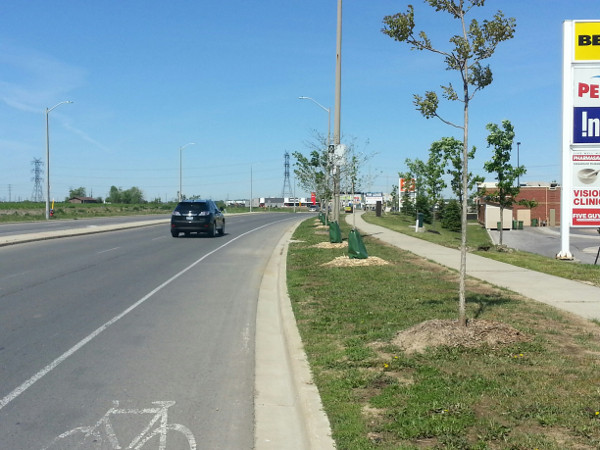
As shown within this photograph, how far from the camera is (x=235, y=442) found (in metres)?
4.91

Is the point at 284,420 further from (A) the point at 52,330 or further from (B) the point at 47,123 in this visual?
(B) the point at 47,123

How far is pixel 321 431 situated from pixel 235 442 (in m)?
0.67

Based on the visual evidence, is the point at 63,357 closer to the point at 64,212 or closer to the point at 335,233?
the point at 335,233

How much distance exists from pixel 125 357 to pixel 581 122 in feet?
57.5

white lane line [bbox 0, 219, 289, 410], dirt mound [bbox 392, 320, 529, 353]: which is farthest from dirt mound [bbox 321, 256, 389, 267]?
dirt mound [bbox 392, 320, 529, 353]

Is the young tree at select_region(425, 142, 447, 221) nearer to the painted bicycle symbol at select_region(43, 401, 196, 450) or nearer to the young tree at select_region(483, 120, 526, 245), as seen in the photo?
the young tree at select_region(483, 120, 526, 245)

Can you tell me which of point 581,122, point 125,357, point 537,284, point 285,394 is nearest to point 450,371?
point 285,394

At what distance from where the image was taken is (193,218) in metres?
30.1

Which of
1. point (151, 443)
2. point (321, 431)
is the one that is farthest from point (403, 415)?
point (151, 443)

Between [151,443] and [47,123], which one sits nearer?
[151,443]

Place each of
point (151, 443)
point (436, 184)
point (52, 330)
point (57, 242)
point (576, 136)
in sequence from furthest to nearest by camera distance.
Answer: point (436, 184) < point (57, 242) < point (576, 136) < point (52, 330) < point (151, 443)

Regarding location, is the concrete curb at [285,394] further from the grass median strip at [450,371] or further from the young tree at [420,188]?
the young tree at [420,188]

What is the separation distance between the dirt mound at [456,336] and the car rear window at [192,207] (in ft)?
76.9

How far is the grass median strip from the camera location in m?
4.68
